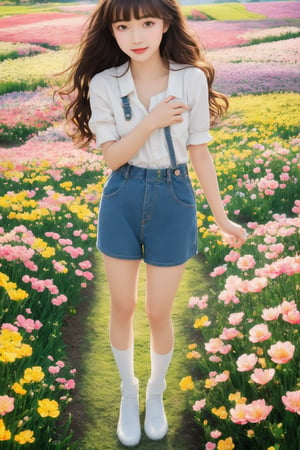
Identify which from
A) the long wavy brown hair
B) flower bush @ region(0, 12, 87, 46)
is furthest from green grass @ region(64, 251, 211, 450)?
flower bush @ region(0, 12, 87, 46)

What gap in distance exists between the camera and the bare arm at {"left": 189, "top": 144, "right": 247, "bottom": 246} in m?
2.11

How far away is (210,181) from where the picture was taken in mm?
2156

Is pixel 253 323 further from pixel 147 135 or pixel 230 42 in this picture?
pixel 230 42

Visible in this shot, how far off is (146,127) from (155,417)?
1290 mm

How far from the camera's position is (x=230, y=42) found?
657cm

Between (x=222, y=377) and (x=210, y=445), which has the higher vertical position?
(x=222, y=377)

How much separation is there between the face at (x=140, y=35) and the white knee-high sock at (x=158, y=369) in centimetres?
124

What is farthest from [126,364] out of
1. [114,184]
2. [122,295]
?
[114,184]

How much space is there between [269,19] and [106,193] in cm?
490

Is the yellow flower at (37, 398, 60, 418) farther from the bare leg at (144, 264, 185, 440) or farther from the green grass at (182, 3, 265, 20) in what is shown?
the green grass at (182, 3, 265, 20)

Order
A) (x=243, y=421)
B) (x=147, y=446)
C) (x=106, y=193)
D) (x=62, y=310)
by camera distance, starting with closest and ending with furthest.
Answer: (x=243, y=421) < (x=106, y=193) < (x=147, y=446) < (x=62, y=310)

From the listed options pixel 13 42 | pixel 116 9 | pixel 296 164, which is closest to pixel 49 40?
pixel 13 42

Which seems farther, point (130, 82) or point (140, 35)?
point (130, 82)

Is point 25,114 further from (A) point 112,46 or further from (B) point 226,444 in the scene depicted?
(B) point 226,444
